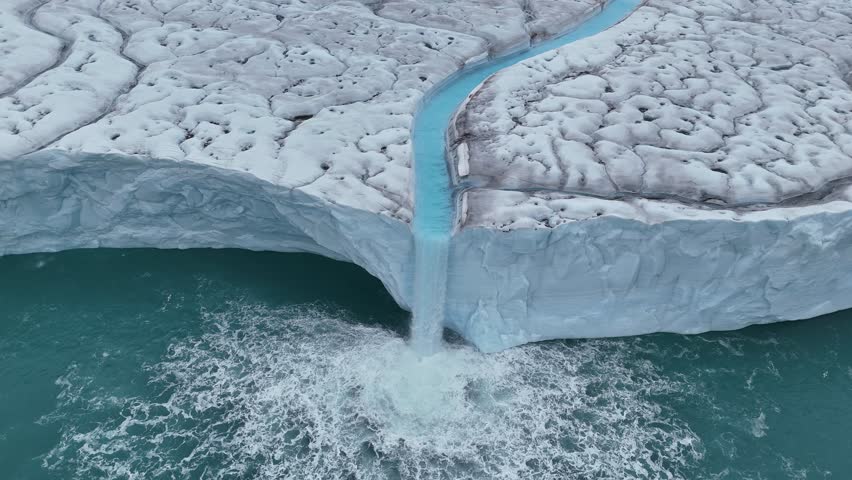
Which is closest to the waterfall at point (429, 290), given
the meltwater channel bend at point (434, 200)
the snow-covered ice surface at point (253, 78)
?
the meltwater channel bend at point (434, 200)

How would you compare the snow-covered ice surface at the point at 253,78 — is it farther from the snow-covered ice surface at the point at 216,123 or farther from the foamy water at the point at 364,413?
the foamy water at the point at 364,413

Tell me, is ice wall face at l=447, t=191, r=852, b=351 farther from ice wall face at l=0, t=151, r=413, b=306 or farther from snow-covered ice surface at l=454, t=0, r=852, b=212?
ice wall face at l=0, t=151, r=413, b=306

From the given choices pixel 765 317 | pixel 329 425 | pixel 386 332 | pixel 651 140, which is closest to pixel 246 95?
pixel 386 332

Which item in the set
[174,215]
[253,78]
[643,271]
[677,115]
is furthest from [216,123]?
[677,115]

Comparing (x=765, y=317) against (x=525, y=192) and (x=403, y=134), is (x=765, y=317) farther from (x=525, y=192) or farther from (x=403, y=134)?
(x=403, y=134)

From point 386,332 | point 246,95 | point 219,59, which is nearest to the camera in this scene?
point 386,332

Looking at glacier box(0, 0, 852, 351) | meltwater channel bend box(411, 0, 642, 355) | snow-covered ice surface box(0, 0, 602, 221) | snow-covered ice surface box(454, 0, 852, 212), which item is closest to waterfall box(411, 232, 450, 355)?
meltwater channel bend box(411, 0, 642, 355)
